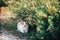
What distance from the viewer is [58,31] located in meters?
4.75

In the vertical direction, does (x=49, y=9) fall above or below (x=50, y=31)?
above

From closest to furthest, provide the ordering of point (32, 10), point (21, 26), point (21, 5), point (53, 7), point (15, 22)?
point (53, 7) → point (32, 10) → point (21, 5) → point (21, 26) → point (15, 22)

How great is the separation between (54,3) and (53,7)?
0.40ft

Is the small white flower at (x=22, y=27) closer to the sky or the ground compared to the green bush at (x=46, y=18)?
closer to the sky

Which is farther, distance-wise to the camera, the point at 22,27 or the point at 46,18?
the point at 22,27

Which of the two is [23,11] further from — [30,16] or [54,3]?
[54,3]

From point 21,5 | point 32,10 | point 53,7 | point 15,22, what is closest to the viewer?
point 53,7

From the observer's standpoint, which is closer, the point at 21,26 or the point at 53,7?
the point at 53,7

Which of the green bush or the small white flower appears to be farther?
the small white flower

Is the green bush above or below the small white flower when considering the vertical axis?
below

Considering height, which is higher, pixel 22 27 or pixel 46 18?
pixel 22 27

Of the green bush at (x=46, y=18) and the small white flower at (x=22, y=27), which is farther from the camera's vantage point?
the small white flower at (x=22, y=27)

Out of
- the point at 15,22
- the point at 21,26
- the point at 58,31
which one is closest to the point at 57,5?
the point at 58,31

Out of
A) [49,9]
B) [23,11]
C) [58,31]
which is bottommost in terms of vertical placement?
[58,31]
